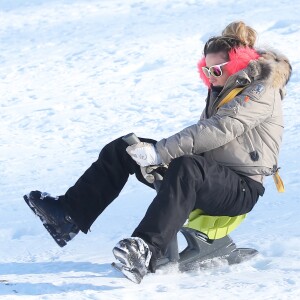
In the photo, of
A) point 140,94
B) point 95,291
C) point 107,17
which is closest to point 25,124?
point 140,94

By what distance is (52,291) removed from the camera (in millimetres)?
3523

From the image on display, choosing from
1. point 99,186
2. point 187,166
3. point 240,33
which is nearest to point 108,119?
point 240,33

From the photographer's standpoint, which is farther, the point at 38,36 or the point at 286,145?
the point at 38,36

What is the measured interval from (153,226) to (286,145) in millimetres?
3030

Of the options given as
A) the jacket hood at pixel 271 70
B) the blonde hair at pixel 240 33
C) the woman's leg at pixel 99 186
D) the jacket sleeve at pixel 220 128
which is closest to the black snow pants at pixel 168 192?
the woman's leg at pixel 99 186

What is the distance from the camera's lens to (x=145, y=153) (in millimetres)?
3781

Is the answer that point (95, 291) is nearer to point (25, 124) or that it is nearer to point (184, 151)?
point (184, 151)

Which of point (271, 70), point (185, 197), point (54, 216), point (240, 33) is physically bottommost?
point (54, 216)

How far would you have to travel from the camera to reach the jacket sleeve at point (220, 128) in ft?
12.5

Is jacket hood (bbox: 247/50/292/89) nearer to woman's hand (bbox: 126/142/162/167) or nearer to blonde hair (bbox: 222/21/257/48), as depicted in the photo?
blonde hair (bbox: 222/21/257/48)

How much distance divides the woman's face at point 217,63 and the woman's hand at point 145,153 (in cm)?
58

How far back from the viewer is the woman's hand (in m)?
3.78

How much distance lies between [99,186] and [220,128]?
2.23 ft

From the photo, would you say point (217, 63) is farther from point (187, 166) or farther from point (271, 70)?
point (187, 166)
